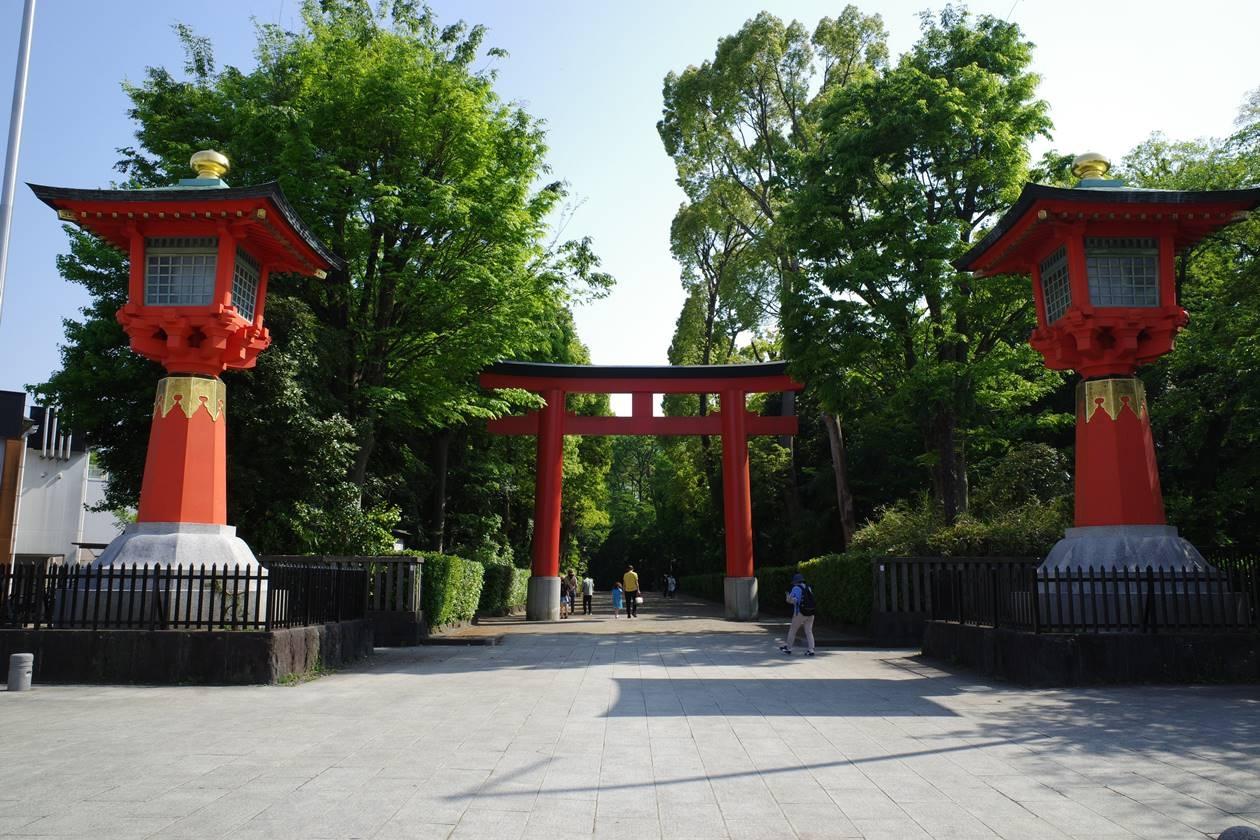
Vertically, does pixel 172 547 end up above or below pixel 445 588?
above

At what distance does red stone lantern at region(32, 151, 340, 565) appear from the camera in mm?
13172

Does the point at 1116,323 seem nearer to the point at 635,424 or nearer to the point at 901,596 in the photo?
the point at 901,596

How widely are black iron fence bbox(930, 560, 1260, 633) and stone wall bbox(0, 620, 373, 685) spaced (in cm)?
993

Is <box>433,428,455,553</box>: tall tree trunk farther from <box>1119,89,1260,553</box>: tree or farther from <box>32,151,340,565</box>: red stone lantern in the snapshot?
<box>1119,89,1260,553</box>: tree

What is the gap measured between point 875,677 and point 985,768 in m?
6.20

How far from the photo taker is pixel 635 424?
30.0m

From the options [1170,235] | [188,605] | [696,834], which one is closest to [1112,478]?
[1170,235]

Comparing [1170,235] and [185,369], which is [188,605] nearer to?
[185,369]

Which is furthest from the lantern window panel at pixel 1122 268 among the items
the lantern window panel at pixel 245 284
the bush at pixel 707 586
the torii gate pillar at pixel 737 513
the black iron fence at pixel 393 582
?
the bush at pixel 707 586

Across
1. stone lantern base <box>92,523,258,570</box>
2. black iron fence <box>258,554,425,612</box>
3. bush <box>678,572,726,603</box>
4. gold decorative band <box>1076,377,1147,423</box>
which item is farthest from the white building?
gold decorative band <box>1076,377,1147,423</box>

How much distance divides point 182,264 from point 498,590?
19613 mm

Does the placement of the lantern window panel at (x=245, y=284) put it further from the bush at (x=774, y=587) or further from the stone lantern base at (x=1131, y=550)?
the bush at (x=774, y=587)

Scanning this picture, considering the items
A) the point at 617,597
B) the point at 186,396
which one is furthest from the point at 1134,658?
the point at 617,597

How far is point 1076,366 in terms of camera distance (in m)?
14.3
